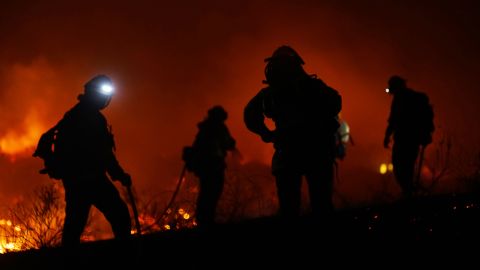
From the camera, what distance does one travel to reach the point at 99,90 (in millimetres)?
4875

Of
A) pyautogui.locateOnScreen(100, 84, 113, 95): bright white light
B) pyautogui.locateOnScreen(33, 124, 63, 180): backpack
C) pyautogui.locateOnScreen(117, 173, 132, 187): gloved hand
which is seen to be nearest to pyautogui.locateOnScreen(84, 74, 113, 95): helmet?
pyautogui.locateOnScreen(100, 84, 113, 95): bright white light

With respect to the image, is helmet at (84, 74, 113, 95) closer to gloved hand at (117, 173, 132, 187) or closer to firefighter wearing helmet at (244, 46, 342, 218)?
gloved hand at (117, 173, 132, 187)

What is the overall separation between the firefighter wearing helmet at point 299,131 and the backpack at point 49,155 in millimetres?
2074

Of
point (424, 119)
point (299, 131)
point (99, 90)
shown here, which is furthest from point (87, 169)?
point (424, 119)

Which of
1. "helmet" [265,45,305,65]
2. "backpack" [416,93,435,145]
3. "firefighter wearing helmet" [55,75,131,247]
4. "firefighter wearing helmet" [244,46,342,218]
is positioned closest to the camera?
"firefighter wearing helmet" [244,46,342,218]

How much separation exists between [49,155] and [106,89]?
2.78 feet

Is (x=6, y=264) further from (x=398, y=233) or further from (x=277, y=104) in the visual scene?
(x=398, y=233)

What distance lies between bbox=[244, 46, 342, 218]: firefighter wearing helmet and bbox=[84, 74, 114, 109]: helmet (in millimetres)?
1959

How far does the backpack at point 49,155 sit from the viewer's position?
14.9 feet

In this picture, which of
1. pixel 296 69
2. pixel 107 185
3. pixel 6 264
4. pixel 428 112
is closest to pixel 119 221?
pixel 107 185

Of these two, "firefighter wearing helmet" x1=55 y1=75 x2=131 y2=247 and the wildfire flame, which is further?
the wildfire flame

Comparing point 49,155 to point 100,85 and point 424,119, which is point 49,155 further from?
point 424,119

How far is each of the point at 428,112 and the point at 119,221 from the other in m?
5.00

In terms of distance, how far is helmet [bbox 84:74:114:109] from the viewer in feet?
15.8
